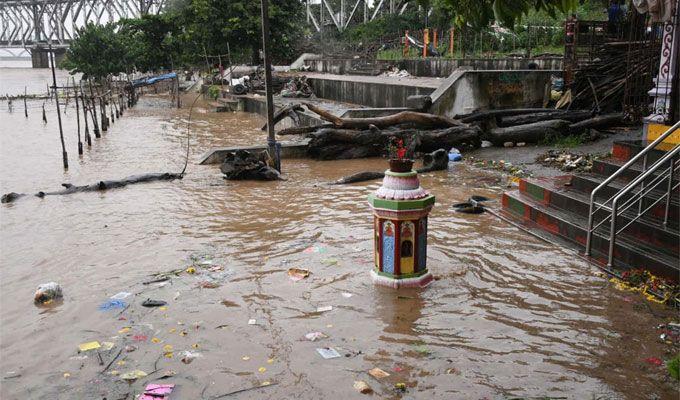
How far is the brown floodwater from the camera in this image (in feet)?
11.9

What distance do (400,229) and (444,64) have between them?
61.6ft

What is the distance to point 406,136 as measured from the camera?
40.2 ft

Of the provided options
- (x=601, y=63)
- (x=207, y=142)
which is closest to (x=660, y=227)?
(x=601, y=63)

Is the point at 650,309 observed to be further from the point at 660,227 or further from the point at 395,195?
the point at 395,195

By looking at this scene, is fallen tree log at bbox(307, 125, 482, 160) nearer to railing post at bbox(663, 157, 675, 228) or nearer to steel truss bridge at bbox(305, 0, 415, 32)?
railing post at bbox(663, 157, 675, 228)

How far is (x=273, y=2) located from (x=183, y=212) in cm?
2650

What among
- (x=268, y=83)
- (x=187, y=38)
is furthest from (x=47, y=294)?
(x=187, y=38)

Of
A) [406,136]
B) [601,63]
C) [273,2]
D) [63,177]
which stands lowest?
[63,177]

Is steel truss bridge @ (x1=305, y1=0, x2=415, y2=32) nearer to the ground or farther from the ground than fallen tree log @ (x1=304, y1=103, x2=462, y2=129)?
farther from the ground

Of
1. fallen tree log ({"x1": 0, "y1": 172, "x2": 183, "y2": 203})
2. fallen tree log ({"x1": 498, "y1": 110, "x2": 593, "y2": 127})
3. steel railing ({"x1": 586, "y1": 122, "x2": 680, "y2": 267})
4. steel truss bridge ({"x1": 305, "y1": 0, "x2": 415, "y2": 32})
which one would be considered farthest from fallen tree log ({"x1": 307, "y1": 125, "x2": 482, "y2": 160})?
steel truss bridge ({"x1": 305, "y1": 0, "x2": 415, "y2": 32})

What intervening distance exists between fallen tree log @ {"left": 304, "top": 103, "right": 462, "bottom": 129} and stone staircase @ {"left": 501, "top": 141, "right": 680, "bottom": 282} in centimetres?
516

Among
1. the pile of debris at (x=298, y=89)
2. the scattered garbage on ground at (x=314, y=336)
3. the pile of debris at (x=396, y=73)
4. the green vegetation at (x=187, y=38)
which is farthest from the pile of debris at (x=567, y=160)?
the green vegetation at (x=187, y=38)

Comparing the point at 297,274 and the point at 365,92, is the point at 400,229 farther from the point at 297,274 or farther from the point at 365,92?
the point at 365,92

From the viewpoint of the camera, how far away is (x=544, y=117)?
41.9 ft
